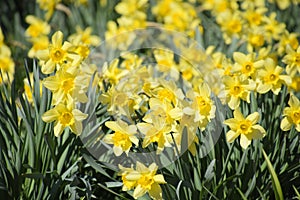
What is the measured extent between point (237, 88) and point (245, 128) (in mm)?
208

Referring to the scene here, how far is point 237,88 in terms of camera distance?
85.4 inches

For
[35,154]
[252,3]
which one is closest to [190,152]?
[35,154]

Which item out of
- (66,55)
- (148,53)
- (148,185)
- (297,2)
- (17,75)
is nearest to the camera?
(148,185)

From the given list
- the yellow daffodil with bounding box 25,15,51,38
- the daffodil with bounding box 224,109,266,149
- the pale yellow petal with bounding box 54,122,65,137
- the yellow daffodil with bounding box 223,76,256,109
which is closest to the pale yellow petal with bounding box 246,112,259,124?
the daffodil with bounding box 224,109,266,149

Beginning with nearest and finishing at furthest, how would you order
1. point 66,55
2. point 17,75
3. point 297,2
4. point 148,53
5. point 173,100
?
point 173,100, point 66,55, point 17,75, point 148,53, point 297,2

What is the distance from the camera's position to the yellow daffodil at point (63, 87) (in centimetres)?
205

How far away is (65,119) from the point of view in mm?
2020

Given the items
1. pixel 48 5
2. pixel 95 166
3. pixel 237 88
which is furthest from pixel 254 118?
pixel 48 5

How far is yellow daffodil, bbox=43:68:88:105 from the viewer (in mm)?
2047

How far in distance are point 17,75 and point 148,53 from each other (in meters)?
1.00

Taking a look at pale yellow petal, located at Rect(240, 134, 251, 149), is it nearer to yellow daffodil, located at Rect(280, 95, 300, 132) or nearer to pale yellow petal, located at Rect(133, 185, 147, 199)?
yellow daffodil, located at Rect(280, 95, 300, 132)

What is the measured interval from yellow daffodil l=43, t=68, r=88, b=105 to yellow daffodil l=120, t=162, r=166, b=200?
1.23 ft

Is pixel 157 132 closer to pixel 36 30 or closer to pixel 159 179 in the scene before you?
pixel 159 179

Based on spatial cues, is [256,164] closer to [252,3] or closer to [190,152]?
[190,152]
